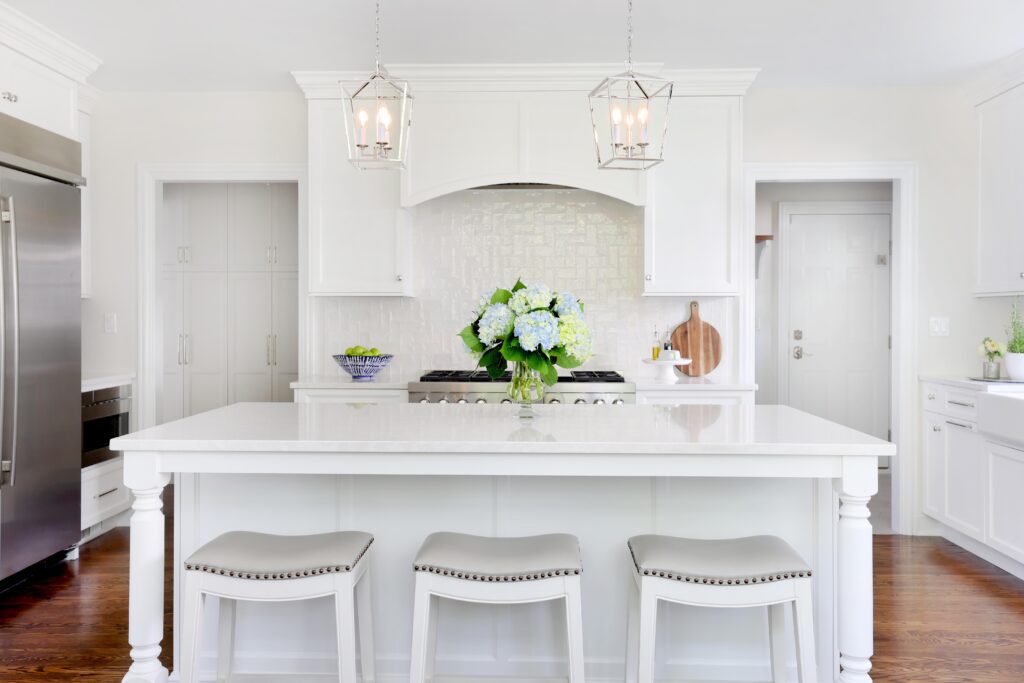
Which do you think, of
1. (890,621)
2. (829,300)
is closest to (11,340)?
(890,621)

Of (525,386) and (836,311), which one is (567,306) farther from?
(836,311)

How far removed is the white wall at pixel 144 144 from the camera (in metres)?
4.50

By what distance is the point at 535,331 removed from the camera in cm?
222

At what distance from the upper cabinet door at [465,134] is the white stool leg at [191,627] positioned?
8.46 feet

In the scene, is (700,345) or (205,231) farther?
(205,231)

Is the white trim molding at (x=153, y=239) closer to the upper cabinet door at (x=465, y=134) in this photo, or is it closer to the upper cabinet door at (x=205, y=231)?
the upper cabinet door at (x=465, y=134)

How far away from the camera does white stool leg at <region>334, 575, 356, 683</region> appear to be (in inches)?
77.6

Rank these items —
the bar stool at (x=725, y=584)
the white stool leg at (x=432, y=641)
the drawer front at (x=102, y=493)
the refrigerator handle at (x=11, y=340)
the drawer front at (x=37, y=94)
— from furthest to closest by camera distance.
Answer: the drawer front at (x=102, y=493) → the drawer front at (x=37, y=94) → the refrigerator handle at (x=11, y=340) → the white stool leg at (x=432, y=641) → the bar stool at (x=725, y=584)

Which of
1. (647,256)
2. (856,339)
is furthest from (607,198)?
(856,339)

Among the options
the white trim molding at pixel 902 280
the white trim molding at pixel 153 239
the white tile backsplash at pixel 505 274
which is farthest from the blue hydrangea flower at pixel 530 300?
the white trim molding at pixel 153 239

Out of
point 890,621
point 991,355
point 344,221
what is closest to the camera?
point 890,621

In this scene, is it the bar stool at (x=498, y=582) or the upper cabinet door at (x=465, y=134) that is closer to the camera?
the bar stool at (x=498, y=582)

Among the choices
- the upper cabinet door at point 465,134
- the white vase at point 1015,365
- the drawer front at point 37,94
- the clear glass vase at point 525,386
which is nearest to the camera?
the clear glass vase at point 525,386

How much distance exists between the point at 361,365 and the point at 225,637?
6.49 ft
